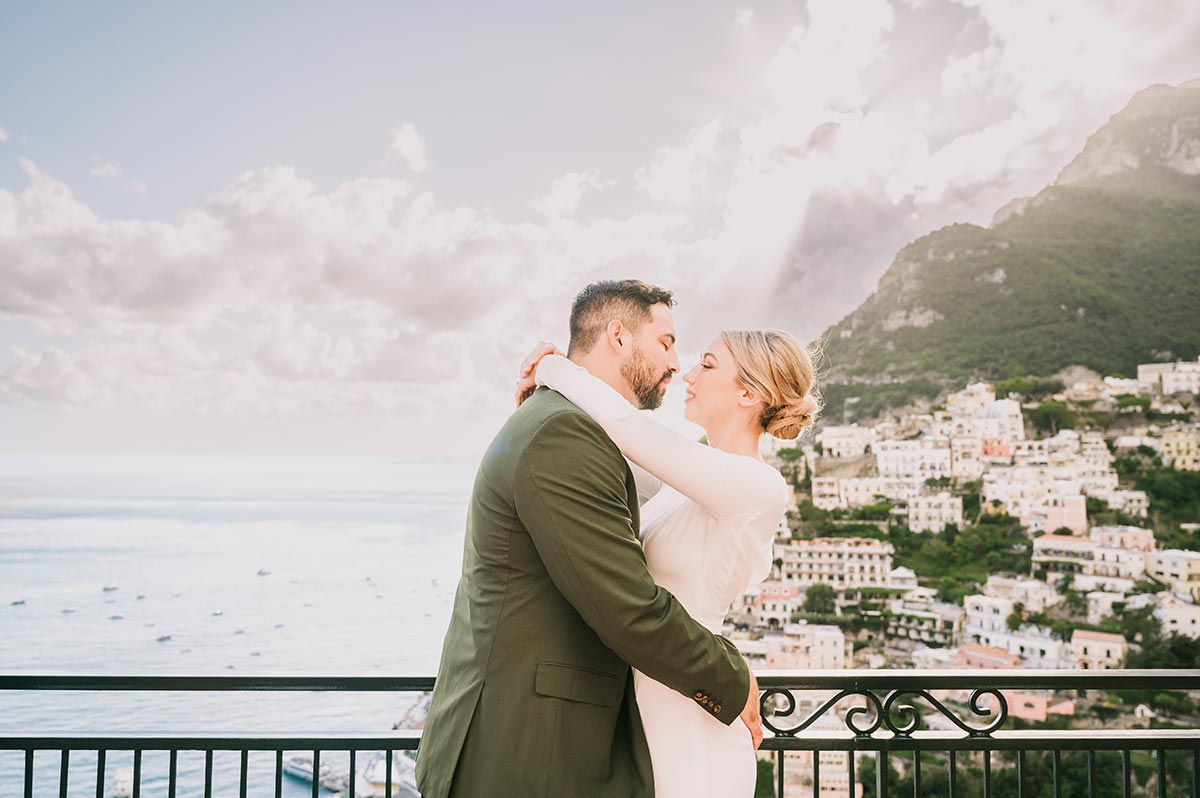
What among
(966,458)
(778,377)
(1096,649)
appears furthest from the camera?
(966,458)

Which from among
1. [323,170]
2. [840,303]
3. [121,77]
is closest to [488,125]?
[121,77]

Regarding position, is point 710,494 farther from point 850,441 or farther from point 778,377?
point 850,441

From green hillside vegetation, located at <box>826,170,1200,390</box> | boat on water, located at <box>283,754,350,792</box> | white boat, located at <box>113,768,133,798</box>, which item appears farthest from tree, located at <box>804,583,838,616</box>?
white boat, located at <box>113,768,133,798</box>

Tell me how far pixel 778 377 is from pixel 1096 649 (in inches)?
981

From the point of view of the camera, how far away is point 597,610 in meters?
1.25

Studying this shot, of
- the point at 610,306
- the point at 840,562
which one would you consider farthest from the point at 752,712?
the point at 840,562

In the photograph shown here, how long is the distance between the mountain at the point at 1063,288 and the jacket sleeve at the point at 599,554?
3145 cm

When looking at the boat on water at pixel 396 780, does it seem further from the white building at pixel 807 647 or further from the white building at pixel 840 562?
the white building at pixel 840 562

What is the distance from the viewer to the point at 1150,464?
2811 centimetres

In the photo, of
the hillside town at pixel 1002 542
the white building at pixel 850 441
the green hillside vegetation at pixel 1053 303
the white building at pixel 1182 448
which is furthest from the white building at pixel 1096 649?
the green hillside vegetation at pixel 1053 303

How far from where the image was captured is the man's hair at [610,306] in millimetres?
1631

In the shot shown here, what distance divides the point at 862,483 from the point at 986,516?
4.35 meters

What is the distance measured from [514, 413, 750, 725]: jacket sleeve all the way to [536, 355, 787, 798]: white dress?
117mm

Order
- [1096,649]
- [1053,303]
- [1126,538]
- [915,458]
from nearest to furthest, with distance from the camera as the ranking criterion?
1. [1096,649]
2. [1126,538]
3. [915,458]
4. [1053,303]
